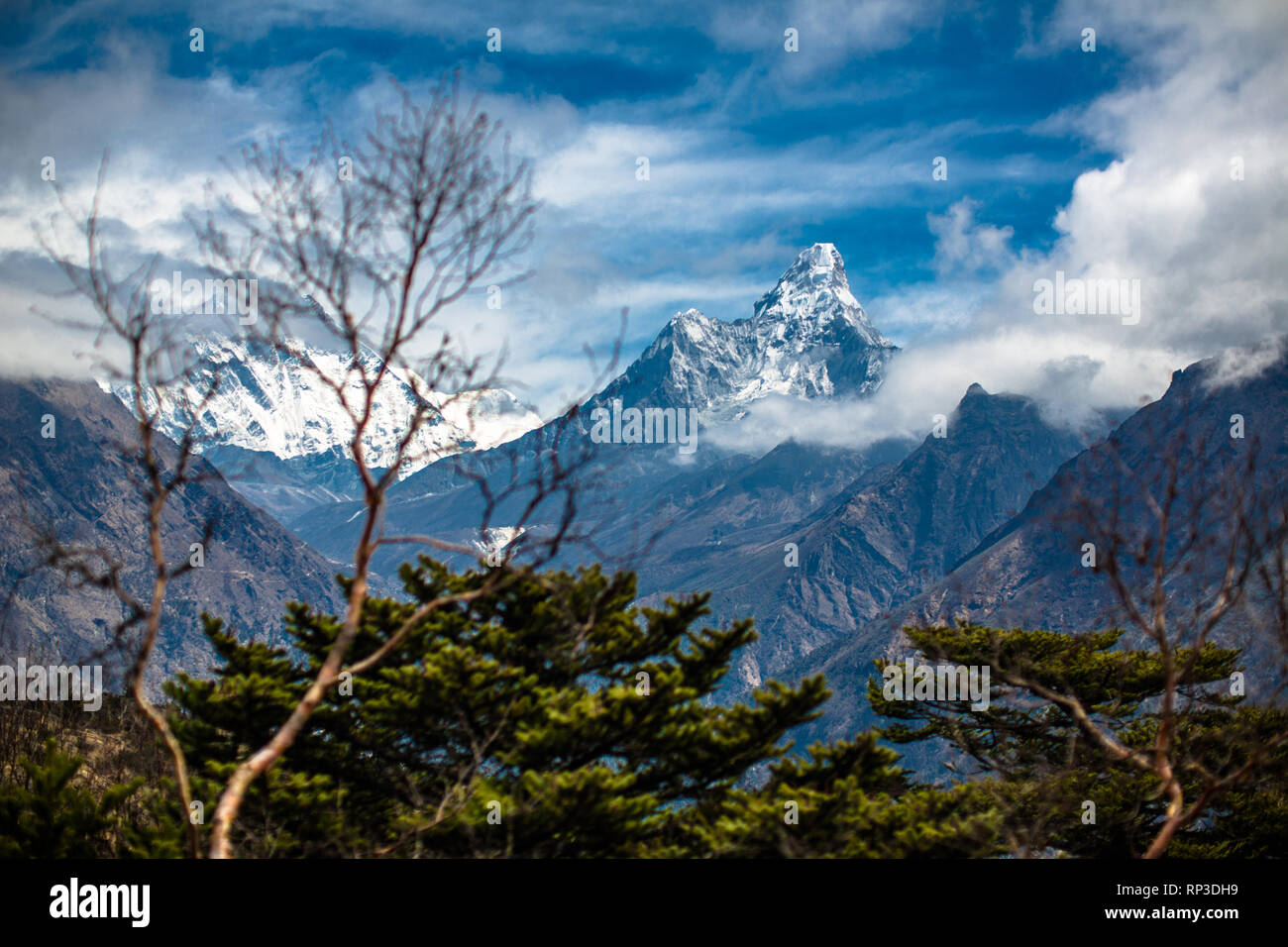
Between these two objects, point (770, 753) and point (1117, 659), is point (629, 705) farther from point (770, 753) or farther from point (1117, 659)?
point (1117, 659)

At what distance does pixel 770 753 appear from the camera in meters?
22.3

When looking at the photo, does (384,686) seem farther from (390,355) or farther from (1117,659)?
(1117,659)

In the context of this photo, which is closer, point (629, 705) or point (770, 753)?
point (629, 705)

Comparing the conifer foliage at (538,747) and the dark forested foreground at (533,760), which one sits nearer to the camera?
the dark forested foreground at (533,760)

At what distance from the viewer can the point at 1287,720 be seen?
25469 mm

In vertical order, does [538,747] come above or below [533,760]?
above

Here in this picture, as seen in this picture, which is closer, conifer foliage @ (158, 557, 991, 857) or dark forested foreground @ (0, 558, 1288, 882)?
dark forested foreground @ (0, 558, 1288, 882)

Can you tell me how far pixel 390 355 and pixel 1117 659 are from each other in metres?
27.4

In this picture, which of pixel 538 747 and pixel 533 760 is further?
pixel 533 760
